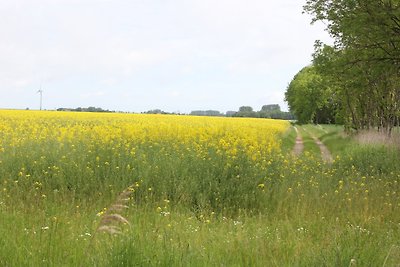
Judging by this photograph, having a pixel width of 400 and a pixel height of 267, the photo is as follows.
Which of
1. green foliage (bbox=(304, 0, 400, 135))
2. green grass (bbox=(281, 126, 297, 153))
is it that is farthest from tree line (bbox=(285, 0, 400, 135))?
green grass (bbox=(281, 126, 297, 153))

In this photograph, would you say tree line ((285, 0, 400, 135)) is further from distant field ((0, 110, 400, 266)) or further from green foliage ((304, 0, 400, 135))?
distant field ((0, 110, 400, 266))

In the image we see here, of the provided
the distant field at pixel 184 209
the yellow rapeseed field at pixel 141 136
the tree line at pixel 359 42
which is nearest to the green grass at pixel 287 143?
the yellow rapeseed field at pixel 141 136

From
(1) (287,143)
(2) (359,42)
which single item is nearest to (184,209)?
(2) (359,42)

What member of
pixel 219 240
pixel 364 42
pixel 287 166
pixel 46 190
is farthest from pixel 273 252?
pixel 364 42

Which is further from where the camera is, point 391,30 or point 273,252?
point 391,30

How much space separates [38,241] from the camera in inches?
179

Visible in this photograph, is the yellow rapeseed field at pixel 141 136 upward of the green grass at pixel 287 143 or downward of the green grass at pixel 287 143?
upward

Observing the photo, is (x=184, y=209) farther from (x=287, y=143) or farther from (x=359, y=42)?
(x=287, y=143)

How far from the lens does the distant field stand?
416 centimetres

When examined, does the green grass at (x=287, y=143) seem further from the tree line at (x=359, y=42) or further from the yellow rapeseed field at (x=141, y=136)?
the tree line at (x=359, y=42)

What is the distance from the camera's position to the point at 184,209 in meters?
7.81

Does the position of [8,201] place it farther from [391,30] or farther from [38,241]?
[391,30]

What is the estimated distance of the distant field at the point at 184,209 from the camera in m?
4.16

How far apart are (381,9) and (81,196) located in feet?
34.5
